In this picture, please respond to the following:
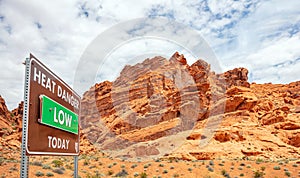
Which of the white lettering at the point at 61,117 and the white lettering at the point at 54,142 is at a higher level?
the white lettering at the point at 61,117

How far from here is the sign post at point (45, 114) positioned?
10.5ft

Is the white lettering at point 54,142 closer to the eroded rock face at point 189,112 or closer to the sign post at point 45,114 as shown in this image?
the sign post at point 45,114

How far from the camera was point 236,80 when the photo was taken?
62.7m

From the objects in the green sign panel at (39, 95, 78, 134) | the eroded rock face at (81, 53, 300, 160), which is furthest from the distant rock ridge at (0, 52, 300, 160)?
the green sign panel at (39, 95, 78, 134)

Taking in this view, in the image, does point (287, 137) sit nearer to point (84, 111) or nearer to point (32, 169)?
point (32, 169)

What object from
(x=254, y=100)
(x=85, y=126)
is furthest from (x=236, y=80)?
(x=85, y=126)

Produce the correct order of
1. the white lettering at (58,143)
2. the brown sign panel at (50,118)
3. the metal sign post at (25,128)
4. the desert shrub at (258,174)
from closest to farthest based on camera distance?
the metal sign post at (25,128), the brown sign panel at (50,118), the white lettering at (58,143), the desert shrub at (258,174)

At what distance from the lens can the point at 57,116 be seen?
4219 mm

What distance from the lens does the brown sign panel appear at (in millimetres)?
3271

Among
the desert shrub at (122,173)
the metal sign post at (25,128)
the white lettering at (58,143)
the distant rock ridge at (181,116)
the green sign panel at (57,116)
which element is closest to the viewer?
the metal sign post at (25,128)

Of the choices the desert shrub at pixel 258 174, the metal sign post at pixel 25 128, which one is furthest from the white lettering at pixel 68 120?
the desert shrub at pixel 258 174

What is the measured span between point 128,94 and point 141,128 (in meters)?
19.0

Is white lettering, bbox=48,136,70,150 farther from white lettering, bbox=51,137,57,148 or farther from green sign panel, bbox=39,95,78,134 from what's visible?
green sign panel, bbox=39,95,78,134

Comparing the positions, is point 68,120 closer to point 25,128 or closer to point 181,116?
point 25,128
